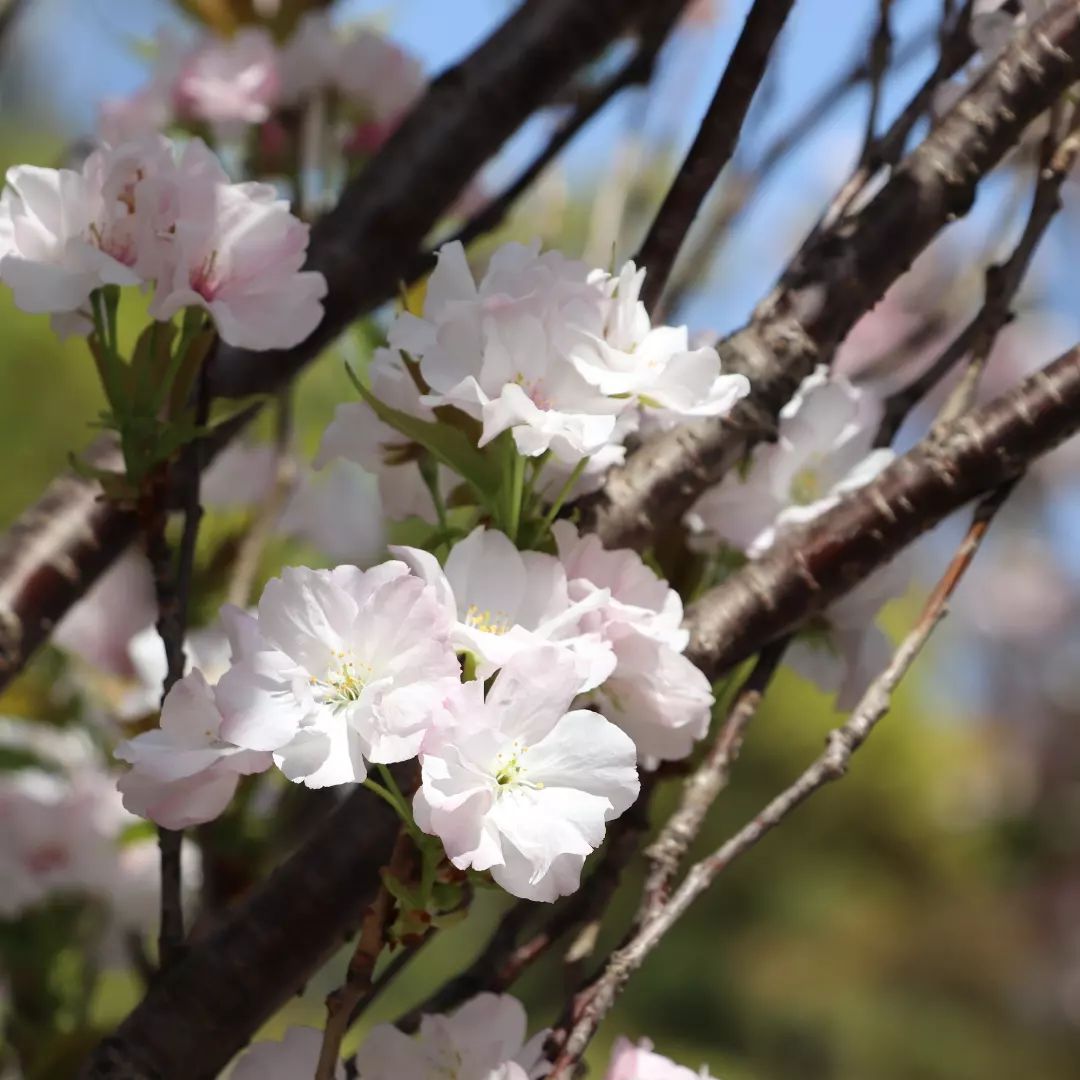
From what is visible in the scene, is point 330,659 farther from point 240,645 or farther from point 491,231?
point 491,231

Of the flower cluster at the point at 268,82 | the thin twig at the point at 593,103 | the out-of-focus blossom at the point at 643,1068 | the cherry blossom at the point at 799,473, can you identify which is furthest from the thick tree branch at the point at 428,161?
the out-of-focus blossom at the point at 643,1068

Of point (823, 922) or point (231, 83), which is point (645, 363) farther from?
point (823, 922)

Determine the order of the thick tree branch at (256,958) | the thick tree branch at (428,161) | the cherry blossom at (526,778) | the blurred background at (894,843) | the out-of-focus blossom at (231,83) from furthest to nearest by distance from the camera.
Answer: the blurred background at (894,843), the out-of-focus blossom at (231,83), the thick tree branch at (428,161), the thick tree branch at (256,958), the cherry blossom at (526,778)

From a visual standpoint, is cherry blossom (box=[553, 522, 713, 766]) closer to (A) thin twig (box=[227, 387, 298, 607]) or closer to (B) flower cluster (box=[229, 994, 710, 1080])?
(B) flower cluster (box=[229, 994, 710, 1080])

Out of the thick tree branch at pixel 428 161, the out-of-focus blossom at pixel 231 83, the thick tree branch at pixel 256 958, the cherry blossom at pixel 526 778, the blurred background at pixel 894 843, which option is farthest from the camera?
the blurred background at pixel 894 843

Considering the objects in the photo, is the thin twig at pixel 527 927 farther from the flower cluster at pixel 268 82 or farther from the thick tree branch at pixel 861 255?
the flower cluster at pixel 268 82

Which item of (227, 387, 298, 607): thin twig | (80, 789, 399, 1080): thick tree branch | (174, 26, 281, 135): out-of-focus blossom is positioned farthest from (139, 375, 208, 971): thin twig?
(174, 26, 281, 135): out-of-focus blossom

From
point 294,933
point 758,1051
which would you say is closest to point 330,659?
point 294,933
